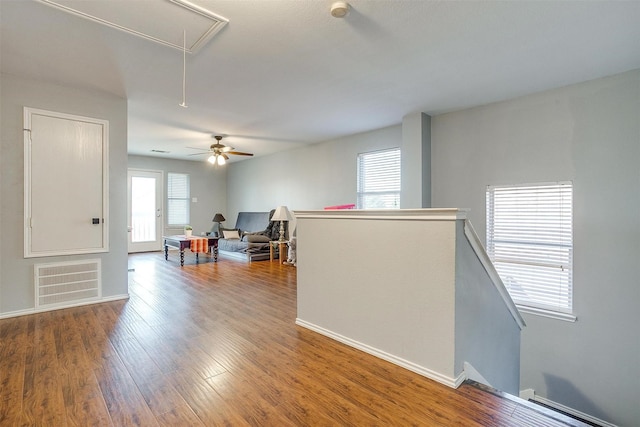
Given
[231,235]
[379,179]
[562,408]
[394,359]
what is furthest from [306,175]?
[562,408]

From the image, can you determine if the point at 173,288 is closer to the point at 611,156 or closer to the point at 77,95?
the point at 77,95

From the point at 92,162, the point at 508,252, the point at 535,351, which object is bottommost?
the point at 535,351

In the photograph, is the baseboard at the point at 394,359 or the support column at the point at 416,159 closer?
the baseboard at the point at 394,359

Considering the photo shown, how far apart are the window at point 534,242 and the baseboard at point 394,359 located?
2390 mm

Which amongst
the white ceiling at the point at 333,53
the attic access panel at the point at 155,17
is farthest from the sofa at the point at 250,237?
the attic access panel at the point at 155,17

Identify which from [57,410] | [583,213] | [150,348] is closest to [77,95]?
[150,348]

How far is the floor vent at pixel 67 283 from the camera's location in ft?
11.5

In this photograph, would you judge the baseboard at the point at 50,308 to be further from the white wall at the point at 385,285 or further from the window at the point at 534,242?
the window at the point at 534,242

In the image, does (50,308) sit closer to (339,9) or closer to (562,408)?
(339,9)

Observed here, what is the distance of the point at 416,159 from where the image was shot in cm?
471

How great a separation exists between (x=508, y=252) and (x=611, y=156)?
1.49 metres

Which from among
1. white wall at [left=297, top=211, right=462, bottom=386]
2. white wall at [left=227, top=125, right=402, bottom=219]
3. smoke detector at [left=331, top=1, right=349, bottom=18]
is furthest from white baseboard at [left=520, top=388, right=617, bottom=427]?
smoke detector at [left=331, top=1, right=349, bottom=18]

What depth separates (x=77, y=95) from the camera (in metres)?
3.66

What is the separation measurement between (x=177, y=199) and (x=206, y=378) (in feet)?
26.3
